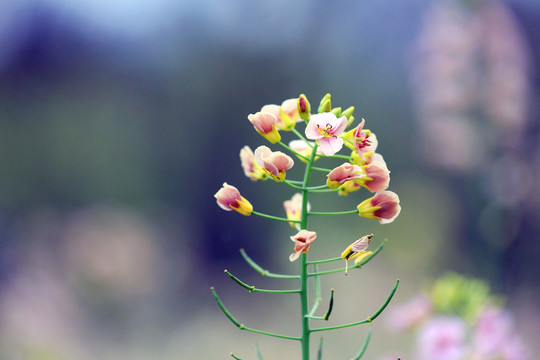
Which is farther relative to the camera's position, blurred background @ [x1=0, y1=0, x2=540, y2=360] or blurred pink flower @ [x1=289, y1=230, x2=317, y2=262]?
blurred background @ [x1=0, y1=0, x2=540, y2=360]

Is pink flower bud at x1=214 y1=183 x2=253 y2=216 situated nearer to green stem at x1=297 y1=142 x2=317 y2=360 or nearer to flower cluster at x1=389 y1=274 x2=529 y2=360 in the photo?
green stem at x1=297 y1=142 x2=317 y2=360

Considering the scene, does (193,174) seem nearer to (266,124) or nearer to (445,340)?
(445,340)

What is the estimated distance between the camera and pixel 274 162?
0.40 metres

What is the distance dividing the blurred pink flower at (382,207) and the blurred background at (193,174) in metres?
2.05

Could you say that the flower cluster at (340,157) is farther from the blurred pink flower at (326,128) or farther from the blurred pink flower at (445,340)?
the blurred pink flower at (445,340)

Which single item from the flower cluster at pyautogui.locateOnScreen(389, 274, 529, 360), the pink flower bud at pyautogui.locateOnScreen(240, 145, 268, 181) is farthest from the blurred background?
the pink flower bud at pyautogui.locateOnScreen(240, 145, 268, 181)

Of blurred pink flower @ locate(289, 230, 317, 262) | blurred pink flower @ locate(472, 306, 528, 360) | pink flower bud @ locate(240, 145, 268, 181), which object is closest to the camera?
blurred pink flower @ locate(289, 230, 317, 262)

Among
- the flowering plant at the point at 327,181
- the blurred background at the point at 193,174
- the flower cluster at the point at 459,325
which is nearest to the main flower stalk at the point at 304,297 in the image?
the flowering plant at the point at 327,181

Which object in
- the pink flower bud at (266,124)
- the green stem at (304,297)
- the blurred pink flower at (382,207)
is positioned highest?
the pink flower bud at (266,124)

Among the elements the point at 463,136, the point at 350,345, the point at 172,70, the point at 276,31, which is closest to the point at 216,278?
the point at 350,345

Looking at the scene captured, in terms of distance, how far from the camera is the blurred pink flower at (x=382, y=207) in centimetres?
40

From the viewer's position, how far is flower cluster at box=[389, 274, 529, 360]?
2.83ft

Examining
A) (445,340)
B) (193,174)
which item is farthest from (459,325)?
(193,174)

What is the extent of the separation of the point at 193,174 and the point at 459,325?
2.69 m
